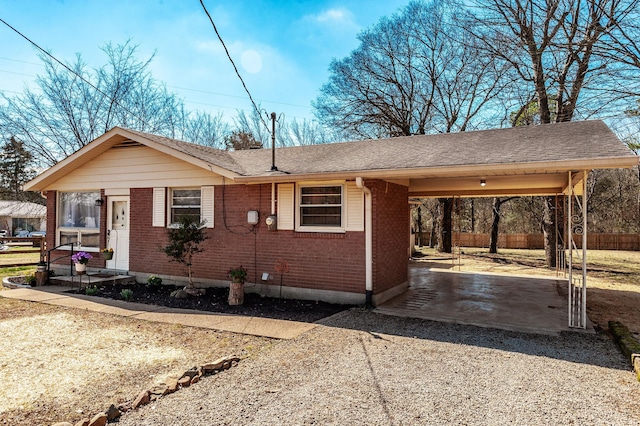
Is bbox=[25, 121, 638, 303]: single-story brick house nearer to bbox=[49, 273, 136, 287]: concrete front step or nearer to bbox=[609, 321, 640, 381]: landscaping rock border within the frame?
bbox=[49, 273, 136, 287]: concrete front step

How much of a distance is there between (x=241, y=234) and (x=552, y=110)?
15138 mm

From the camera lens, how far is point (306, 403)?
370 cm

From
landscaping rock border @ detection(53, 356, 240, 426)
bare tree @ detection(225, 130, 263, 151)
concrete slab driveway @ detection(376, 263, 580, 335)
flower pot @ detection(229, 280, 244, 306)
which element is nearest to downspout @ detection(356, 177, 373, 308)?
concrete slab driveway @ detection(376, 263, 580, 335)

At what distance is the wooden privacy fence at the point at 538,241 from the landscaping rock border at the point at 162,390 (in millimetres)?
23604

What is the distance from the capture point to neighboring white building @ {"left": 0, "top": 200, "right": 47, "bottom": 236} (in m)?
26.5

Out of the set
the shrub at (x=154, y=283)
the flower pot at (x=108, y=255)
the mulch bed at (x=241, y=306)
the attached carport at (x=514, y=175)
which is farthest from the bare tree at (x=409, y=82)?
the mulch bed at (x=241, y=306)

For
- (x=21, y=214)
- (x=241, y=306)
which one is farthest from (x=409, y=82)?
(x=21, y=214)

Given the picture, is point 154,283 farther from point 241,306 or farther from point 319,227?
point 319,227

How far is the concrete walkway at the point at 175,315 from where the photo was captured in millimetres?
6398

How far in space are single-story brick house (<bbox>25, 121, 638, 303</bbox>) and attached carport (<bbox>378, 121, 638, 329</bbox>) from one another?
1.4 inches

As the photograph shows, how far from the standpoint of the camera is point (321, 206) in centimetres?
856

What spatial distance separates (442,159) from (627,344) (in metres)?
3.81

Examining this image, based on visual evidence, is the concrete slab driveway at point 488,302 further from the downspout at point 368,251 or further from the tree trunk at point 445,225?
the tree trunk at point 445,225

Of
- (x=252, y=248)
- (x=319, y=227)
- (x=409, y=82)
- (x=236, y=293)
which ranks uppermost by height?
(x=409, y=82)
